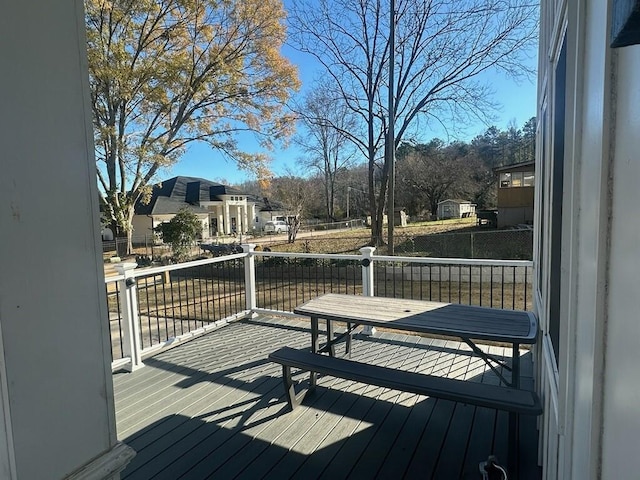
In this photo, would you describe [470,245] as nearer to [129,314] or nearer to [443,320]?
[443,320]

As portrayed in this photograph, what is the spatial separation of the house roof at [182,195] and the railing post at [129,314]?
76.2ft

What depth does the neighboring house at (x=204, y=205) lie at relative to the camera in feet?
83.6

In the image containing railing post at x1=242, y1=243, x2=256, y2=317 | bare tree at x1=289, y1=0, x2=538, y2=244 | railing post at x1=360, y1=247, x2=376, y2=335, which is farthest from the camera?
bare tree at x1=289, y1=0, x2=538, y2=244

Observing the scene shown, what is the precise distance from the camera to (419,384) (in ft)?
7.02

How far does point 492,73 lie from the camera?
12.2m

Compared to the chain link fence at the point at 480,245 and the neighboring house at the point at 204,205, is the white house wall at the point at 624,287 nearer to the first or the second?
the chain link fence at the point at 480,245

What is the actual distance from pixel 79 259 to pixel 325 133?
16689 mm

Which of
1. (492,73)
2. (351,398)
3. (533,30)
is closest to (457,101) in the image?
(492,73)

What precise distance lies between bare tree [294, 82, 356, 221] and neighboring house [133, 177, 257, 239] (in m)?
8.83

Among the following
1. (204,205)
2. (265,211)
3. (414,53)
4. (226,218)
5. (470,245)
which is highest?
(414,53)

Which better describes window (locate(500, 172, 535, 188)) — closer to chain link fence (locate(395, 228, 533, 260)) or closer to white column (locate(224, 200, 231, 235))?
chain link fence (locate(395, 228, 533, 260))

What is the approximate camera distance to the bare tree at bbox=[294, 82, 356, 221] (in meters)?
14.6

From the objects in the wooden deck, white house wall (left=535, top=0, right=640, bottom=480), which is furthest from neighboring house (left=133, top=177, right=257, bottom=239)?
white house wall (left=535, top=0, right=640, bottom=480)

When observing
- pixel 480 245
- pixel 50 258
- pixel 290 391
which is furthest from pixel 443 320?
pixel 480 245
